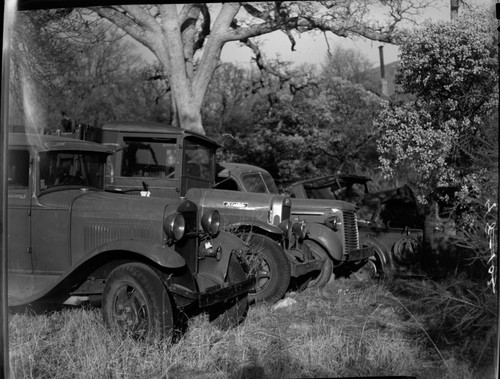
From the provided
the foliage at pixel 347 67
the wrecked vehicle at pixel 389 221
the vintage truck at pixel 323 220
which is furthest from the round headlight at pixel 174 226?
the foliage at pixel 347 67

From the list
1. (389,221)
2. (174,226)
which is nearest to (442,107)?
(389,221)

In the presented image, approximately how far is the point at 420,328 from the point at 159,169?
4.05 metres

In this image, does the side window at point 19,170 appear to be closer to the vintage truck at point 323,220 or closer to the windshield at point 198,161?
the windshield at point 198,161

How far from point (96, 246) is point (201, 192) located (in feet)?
9.75

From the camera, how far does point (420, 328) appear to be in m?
5.45

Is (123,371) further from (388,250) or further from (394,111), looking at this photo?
(388,250)

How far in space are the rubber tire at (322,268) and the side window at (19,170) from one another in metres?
4.89

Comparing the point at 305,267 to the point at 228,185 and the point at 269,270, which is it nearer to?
the point at 269,270

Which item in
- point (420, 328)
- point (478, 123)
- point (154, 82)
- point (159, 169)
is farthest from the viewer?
point (154, 82)

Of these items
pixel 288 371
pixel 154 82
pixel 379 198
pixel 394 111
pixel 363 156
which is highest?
pixel 154 82

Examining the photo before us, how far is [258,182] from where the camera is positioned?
32.9 ft

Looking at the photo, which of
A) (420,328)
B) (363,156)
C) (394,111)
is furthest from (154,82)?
(420,328)

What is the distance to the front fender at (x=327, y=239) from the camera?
934cm

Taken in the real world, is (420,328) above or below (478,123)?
below
